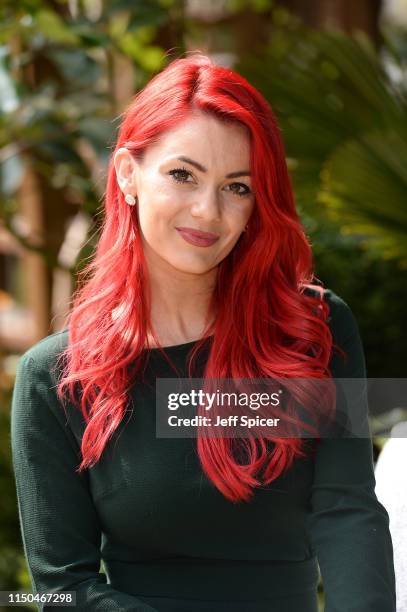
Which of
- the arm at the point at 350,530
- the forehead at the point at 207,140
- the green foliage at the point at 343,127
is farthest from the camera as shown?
the green foliage at the point at 343,127

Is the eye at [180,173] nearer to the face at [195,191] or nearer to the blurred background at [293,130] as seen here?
the face at [195,191]

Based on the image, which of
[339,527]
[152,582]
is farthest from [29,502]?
[339,527]

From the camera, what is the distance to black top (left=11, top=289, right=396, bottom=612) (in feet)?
5.47

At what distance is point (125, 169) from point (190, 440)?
20.6 inches

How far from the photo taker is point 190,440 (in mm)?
1721

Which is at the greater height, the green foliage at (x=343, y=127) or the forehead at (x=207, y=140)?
the green foliage at (x=343, y=127)

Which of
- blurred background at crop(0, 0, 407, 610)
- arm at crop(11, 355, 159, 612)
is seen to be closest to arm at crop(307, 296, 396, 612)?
arm at crop(11, 355, 159, 612)

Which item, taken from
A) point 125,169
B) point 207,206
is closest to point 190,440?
point 207,206

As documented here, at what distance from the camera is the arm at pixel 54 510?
1666mm

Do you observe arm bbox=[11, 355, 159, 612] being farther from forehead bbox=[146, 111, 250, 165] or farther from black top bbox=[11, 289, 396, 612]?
forehead bbox=[146, 111, 250, 165]

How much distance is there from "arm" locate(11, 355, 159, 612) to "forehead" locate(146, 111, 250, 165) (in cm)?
48

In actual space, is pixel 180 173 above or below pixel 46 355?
above

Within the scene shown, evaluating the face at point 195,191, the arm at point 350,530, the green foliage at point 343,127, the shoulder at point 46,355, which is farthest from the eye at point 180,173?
the green foliage at point 343,127

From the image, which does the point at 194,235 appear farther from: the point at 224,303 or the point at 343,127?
the point at 343,127
